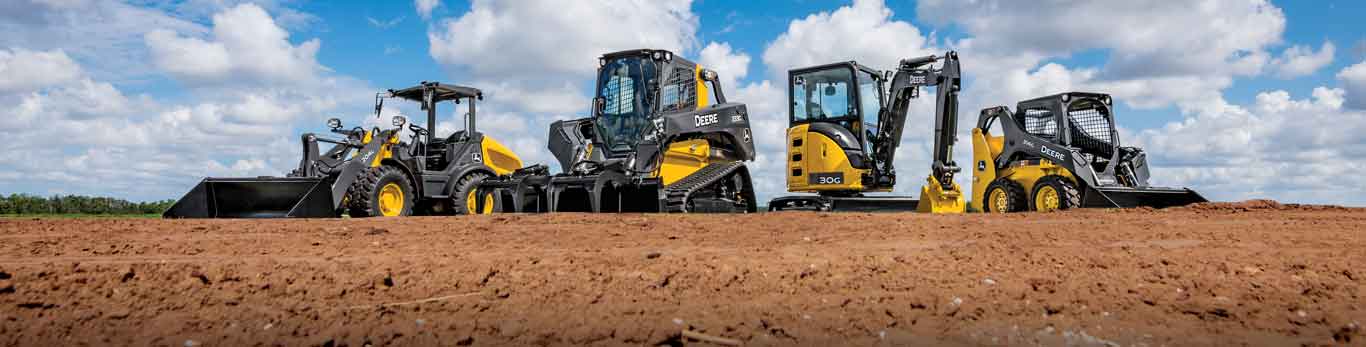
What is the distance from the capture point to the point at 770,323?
404 cm

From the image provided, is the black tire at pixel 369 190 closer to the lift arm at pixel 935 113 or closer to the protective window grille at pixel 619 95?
the protective window grille at pixel 619 95

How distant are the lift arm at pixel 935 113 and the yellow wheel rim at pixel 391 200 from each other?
25.7 ft

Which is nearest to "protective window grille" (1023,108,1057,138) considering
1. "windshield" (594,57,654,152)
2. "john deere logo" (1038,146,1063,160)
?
"john deere logo" (1038,146,1063,160)

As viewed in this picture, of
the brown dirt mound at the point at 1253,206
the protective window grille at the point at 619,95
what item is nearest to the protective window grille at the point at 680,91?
the protective window grille at the point at 619,95

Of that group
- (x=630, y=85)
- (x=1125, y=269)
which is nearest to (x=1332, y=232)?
(x=1125, y=269)

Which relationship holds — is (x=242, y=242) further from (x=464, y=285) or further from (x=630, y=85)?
(x=630, y=85)

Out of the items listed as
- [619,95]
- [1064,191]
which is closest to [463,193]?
[619,95]

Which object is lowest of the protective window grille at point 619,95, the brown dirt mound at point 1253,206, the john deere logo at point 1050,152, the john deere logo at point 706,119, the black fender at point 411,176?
the brown dirt mound at point 1253,206

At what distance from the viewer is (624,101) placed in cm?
1365

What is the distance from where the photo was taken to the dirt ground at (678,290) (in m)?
3.95

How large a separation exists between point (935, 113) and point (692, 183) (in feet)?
15.2

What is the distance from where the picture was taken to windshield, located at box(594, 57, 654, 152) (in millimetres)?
13344

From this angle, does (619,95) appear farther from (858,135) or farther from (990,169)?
(990,169)

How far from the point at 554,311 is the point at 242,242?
3970 millimetres
